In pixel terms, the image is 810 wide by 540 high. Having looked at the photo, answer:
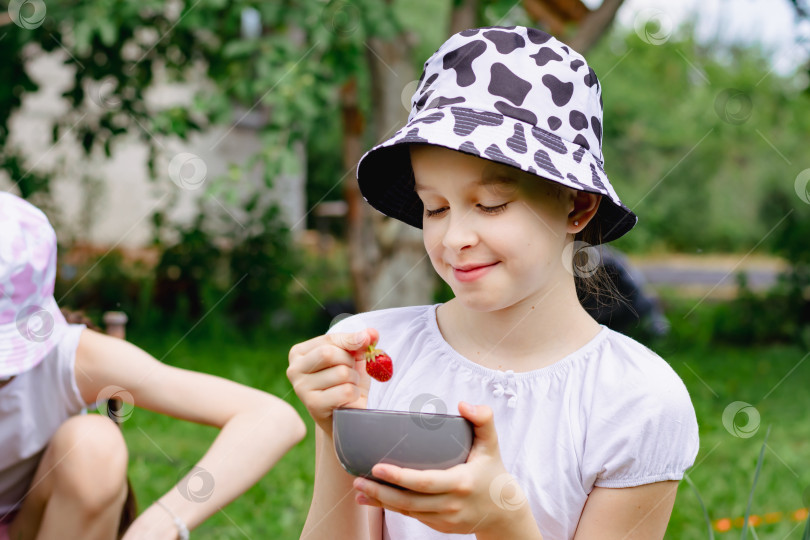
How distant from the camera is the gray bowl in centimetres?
105

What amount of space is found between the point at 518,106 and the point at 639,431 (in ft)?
1.78

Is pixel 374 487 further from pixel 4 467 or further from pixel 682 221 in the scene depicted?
pixel 682 221

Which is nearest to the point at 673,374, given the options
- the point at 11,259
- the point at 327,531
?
the point at 327,531

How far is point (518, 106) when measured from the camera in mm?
1299

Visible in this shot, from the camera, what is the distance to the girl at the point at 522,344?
1.21 meters

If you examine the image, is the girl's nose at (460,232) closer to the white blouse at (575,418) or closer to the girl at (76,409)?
the white blouse at (575,418)

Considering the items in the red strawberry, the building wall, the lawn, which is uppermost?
the red strawberry

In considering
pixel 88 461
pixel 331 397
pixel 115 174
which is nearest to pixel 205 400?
pixel 88 461

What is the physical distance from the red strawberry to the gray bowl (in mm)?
115

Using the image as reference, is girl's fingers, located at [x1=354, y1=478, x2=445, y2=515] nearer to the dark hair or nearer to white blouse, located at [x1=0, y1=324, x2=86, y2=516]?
the dark hair

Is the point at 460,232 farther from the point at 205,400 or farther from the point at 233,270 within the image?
the point at 233,270

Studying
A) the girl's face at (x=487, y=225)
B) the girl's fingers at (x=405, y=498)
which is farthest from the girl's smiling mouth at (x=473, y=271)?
the girl's fingers at (x=405, y=498)

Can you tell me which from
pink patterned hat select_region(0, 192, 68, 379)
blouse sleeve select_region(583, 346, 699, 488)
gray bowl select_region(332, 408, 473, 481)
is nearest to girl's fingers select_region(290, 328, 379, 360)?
gray bowl select_region(332, 408, 473, 481)

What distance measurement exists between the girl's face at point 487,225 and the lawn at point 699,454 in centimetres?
71
